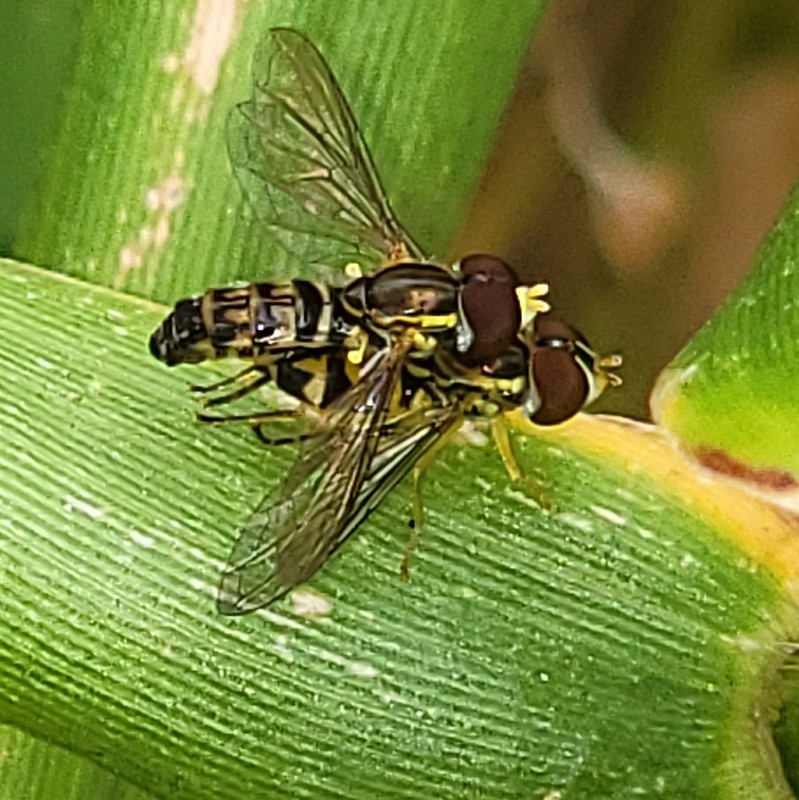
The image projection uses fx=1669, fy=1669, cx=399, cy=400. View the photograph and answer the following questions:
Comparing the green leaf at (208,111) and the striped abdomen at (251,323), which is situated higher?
the green leaf at (208,111)

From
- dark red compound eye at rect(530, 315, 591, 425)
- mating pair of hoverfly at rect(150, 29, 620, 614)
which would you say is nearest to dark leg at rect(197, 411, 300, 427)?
mating pair of hoverfly at rect(150, 29, 620, 614)

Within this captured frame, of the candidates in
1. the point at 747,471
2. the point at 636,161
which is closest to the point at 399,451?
the point at 747,471

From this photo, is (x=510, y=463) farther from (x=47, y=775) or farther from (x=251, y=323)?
(x=47, y=775)

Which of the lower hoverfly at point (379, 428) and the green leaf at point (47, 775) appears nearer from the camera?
the lower hoverfly at point (379, 428)

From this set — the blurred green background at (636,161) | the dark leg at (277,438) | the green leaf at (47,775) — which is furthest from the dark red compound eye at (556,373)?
the blurred green background at (636,161)

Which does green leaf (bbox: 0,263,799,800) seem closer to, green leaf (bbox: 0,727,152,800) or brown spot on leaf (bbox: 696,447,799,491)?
brown spot on leaf (bbox: 696,447,799,491)

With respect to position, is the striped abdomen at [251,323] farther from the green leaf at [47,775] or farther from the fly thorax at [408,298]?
the green leaf at [47,775]

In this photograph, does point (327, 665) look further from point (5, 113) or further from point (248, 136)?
point (5, 113)
